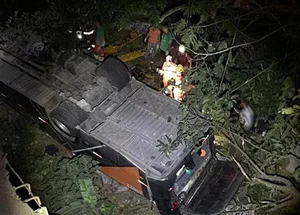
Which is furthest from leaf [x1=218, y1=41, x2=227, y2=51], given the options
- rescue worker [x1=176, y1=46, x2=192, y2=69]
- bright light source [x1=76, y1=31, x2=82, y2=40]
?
bright light source [x1=76, y1=31, x2=82, y2=40]

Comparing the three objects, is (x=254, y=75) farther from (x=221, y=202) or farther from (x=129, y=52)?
(x=129, y=52)

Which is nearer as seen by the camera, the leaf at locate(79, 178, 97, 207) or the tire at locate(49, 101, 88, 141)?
the leaf at locate(79, 178, 97, 207)

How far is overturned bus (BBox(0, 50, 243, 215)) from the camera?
8039mm

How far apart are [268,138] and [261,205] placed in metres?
1.26

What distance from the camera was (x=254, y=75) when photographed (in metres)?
8.07

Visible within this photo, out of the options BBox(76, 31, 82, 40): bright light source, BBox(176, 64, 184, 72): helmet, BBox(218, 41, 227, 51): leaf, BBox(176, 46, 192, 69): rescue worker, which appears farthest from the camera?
BBox(76, 31, 82, 40): bright light source

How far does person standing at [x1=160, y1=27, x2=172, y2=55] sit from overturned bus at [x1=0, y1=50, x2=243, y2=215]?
5.95 ft

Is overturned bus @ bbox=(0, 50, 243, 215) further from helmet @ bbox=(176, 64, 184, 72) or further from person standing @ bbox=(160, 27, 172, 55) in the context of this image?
person standing @ bbox=(160, 27, 172, 55)

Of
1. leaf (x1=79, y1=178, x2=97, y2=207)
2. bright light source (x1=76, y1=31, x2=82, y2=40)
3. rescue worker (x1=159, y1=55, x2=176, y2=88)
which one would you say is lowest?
leaf (x1=79, y1=178, x2=97, y2=207)

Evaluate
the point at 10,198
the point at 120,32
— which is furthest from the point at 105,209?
the point at 120,32

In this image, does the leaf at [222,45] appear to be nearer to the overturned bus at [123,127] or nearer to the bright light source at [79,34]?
the overturned bus at [123,127]

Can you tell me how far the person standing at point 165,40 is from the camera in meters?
10.8

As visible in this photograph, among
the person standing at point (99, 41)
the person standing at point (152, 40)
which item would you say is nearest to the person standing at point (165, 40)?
the person standing at point (152, 40)

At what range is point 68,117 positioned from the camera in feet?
28.0
